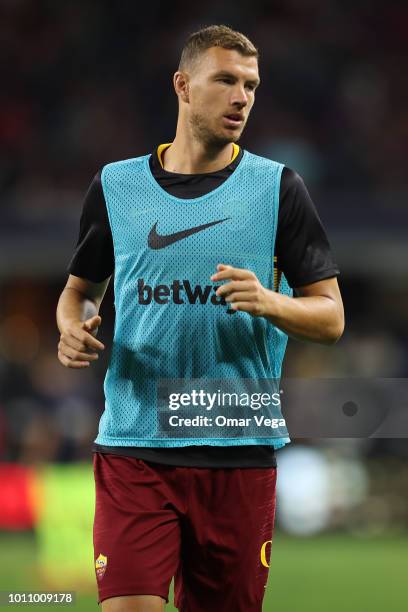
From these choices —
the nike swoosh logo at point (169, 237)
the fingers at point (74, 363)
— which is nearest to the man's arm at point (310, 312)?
the nike swoosh logo at point (169, 237)

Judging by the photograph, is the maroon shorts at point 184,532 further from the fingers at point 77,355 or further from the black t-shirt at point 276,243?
the fingers at point 77,355

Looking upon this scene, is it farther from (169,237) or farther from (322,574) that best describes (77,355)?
(322,574)

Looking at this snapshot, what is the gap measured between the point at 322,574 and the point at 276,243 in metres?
5.92

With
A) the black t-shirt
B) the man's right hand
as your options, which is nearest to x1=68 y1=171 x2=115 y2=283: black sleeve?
the black t-shirt

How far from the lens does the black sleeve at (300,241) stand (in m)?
3.89

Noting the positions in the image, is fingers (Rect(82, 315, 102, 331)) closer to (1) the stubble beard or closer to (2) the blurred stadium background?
(1) the stubble beard

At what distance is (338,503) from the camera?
40.0 ft

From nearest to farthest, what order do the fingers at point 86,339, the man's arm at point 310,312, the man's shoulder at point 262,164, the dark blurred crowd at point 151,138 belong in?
the man's arm at point 310,312 < the fingers at point 86,339 < the man's shoulder at point 262,164 < the dark blurred crowd at point 151,138

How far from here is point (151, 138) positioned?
1452 cm

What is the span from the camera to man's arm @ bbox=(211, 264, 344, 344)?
11.2 feet

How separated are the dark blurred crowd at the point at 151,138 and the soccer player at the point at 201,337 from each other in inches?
336

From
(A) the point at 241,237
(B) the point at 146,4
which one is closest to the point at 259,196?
(A) the point at 241,237

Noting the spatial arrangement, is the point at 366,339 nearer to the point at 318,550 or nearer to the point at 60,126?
the point at 318,550

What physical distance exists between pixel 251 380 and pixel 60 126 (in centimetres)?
1158
